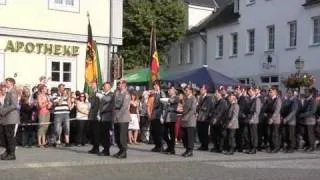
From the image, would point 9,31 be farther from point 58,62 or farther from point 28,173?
point 28,173

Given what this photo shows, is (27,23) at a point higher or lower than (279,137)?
higher

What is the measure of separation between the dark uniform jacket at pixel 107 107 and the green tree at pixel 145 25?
25.4m

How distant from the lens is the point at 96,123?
1722 cm

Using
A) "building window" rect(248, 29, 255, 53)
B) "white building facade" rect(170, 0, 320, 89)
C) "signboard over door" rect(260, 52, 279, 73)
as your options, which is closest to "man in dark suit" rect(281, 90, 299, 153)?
"white building facade" rect(170, 0, 320, 89)

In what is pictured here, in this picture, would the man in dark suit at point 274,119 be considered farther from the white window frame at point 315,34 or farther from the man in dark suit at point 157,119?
the white window frame at point 315,34

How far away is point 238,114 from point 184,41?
110 feet

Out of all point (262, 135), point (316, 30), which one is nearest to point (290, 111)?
point (262, 135)

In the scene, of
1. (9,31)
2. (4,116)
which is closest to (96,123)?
(4,116)

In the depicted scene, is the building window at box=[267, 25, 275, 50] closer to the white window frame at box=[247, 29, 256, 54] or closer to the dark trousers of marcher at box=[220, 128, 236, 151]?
the white window frame at box=[247, 29, 256, 54]

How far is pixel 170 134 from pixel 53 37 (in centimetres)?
913

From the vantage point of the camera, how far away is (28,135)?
62.6 feet

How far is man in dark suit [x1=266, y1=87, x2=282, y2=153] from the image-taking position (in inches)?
723

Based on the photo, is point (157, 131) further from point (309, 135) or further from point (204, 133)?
point (309, 135)

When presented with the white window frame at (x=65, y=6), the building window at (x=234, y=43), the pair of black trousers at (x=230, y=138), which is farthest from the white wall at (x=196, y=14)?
the pair of black trousers at (x=230, y=138)
